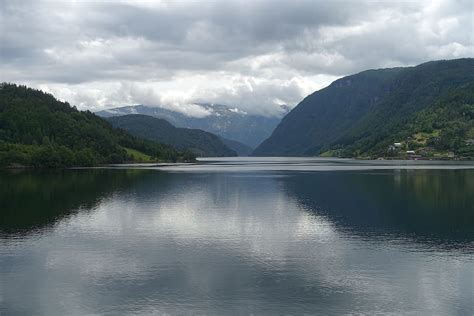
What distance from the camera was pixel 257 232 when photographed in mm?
73125

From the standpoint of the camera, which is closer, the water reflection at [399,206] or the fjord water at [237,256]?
the fjord water at [237,256]

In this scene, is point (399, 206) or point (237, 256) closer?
point (237, 256)

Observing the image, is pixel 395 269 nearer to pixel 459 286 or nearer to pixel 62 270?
pixel 459 286

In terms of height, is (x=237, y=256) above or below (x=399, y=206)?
below

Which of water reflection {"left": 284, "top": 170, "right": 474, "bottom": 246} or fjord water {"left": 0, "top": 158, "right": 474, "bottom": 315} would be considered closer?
fjord water {"left": 0, "top": 158, "right": 474, "bottom": 315}

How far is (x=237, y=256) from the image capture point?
58.2m

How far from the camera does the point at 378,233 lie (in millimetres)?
72438

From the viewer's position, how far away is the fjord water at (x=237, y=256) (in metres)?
42.0

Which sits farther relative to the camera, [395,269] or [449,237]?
[449,237]

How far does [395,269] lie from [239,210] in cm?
4892

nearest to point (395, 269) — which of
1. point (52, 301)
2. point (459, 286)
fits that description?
point (459, 286)

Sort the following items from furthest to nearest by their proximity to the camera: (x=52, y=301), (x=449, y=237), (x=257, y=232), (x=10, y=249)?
(x=257, y=232), (x=449, y=237), (x=10, y=249), (x=52, y=301)

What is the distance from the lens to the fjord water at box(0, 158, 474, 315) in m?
42.0

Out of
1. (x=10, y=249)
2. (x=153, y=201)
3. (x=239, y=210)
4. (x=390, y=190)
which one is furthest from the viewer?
(x=390, y=190)
